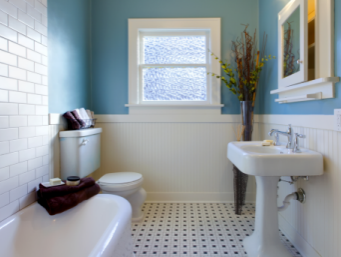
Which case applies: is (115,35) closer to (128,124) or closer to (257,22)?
(128,124)

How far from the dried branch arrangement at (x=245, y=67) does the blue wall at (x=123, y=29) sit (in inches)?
4.1

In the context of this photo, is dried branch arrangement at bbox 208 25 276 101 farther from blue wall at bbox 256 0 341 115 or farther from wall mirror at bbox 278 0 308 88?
wall mirror at bbox 278 0 308 88

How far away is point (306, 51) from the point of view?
67.2 inches

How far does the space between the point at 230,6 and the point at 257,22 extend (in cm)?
35

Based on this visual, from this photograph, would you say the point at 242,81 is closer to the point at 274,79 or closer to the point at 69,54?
the point at 274,79

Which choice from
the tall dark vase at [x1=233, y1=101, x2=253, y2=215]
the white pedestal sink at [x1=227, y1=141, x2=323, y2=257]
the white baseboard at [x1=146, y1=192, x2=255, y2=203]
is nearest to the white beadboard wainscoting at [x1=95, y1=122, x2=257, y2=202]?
the white baseboard at [x1=146, y1=192, x2=255, y2=203]

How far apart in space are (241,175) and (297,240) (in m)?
0.82

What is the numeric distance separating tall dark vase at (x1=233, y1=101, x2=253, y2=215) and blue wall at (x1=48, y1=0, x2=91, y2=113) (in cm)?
169

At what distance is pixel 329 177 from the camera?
5.12ft

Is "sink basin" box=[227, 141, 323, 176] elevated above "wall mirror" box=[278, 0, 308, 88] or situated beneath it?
situated beneath

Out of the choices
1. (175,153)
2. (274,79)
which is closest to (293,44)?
(274,79)

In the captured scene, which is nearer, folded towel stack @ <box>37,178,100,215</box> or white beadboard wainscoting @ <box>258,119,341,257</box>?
white beadboard wainscoting @ <box>258,119,341,257</box>

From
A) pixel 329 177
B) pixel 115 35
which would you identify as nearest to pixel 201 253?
pixel 329 177

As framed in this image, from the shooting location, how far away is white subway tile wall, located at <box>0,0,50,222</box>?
1458 mm
